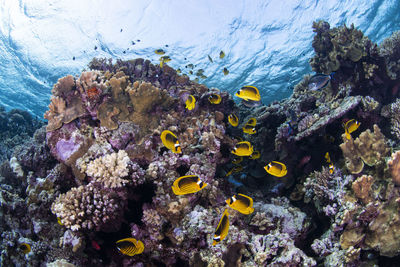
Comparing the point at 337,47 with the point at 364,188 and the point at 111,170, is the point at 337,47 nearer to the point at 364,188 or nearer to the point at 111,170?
the point at 364,188

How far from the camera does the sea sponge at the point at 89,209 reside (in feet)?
9.81

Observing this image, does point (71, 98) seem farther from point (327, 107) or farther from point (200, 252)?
point (327, 107)

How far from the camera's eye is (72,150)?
443 cm

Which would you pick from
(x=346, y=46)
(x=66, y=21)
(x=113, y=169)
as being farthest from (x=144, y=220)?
(x=66, y=21)

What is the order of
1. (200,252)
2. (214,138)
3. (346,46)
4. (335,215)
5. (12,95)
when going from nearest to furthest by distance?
(200,252)
(335,215)
(214,138)
(346,46)
(12,95)

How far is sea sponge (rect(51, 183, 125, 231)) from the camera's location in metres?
2.99

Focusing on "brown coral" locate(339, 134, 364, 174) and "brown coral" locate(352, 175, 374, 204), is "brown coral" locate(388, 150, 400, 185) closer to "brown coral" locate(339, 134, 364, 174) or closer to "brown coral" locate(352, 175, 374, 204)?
"brown coral" locate(352, 175, 374, 204)

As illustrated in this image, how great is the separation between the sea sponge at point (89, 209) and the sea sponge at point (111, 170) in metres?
0.16

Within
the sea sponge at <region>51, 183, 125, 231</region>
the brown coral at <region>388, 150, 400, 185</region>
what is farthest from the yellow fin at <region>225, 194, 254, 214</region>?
the brown coral at <region>388, 150, 400, 185</region>

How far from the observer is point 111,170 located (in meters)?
3.25

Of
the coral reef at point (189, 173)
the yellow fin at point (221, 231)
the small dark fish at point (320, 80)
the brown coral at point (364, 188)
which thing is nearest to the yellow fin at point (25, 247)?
the coral reef at point (189, 173)

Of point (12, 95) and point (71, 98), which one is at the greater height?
point (71, 98)

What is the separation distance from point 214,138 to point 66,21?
688 inches

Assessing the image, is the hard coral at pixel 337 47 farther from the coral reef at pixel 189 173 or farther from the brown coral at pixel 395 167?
the brown coral at pixel 395 167
